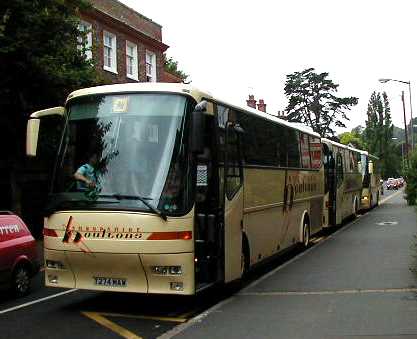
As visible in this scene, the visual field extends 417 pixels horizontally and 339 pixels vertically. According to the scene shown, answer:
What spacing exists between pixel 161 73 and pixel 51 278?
26.4m

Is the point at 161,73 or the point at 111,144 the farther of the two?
the point at 161,73

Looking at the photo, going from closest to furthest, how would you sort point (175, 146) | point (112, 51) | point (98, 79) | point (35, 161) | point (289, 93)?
point (175, 146) < point (98, 79) < point (35, 161) < point (112, 51) < point (289, 93)

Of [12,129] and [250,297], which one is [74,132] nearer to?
[250,297]

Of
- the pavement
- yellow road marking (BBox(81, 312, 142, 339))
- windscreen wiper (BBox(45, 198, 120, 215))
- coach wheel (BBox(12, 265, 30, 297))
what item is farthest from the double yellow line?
coach wheel (BBox(12, 265, 30, 297))

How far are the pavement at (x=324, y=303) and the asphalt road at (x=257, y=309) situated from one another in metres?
0.01

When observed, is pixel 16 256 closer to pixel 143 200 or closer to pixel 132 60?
pixel 143 200

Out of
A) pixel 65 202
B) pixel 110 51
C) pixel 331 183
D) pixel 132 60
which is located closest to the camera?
pixel 65 202

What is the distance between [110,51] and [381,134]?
81.0 metres

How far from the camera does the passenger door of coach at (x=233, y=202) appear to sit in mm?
9906

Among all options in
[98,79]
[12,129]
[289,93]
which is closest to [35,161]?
[12,129]

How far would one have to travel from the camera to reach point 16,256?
10930mm

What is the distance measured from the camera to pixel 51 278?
9.27 m

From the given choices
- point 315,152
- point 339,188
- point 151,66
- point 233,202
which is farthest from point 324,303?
point 151,66

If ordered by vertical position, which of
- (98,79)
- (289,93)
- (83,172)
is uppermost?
(289,93)
